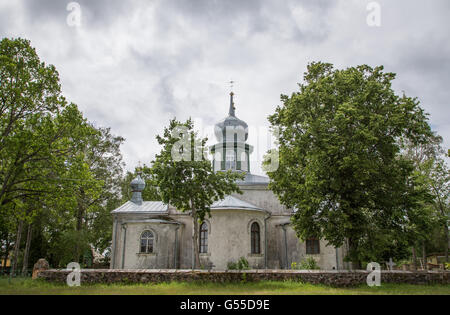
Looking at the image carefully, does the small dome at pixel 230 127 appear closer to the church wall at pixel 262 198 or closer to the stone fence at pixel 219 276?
the church wall at pixel 262 198

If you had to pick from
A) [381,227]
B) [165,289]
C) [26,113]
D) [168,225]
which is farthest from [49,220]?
[381,227]

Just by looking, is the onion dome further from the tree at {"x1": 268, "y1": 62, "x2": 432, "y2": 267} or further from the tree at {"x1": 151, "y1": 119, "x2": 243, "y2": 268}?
the tree at {"x1": 268, "y1": 62, "x2": 432, "y2": 267}

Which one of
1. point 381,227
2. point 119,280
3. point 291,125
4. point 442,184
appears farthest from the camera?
point 442,184

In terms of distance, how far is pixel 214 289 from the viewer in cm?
1142

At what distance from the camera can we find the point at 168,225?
70.3 ft

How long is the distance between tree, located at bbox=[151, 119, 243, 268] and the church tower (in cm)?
1098

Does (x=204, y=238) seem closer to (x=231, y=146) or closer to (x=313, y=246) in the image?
(x=313, y=246)

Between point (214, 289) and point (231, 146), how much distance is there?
1679cm

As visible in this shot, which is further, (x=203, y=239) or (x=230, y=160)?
(x=230, y=160)

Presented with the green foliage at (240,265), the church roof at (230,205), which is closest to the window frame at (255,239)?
the green foliage at (240,265)

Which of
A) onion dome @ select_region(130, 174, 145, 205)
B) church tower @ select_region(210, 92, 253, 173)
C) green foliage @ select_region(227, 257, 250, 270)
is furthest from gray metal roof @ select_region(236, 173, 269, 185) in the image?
onion dome @ select_region(130, 174, 145, 205)

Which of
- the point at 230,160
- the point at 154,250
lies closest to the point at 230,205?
the point at 154,250
